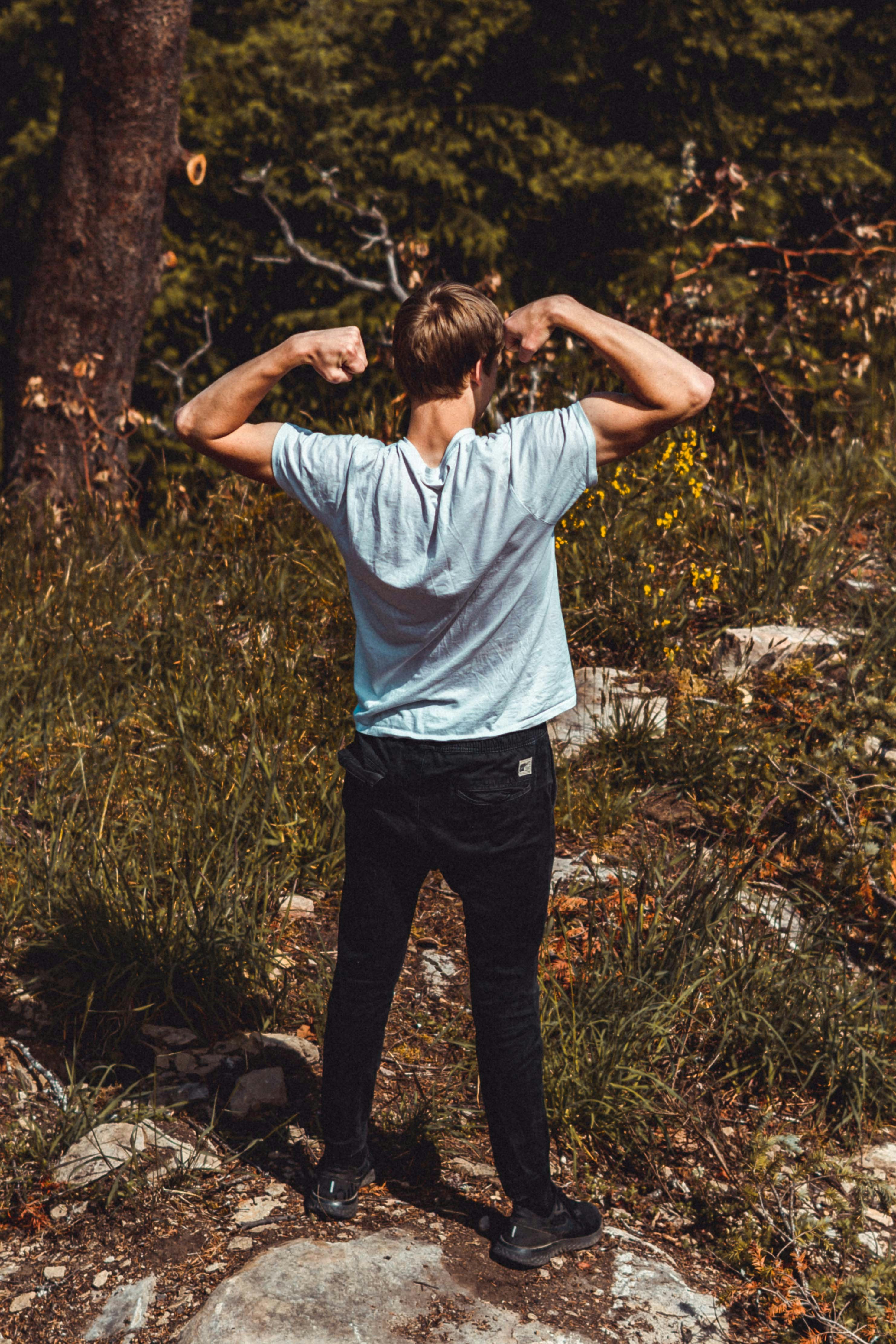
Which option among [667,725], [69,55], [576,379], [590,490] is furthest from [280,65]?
[667,725]

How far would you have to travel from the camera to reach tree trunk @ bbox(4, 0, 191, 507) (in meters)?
6.07

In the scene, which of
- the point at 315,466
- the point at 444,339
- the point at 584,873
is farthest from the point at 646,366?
the point at 584,873

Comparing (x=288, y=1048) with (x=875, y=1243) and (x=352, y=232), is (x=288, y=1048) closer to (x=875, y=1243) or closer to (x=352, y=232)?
(x=875, y=1243)

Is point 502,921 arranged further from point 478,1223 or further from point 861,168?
point 861,168

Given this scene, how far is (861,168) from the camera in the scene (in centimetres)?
697

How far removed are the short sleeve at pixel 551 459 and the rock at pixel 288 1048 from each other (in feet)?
5.54

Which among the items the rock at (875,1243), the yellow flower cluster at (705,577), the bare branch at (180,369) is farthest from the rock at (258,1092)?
the bare branch at (180,369)

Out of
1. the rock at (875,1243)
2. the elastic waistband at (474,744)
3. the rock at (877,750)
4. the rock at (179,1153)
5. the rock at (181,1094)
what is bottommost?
the rock at (179,1153)

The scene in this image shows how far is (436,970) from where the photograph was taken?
11.7ft

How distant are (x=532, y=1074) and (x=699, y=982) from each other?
2.68 feet

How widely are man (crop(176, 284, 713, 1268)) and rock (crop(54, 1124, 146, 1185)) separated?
0.56 m

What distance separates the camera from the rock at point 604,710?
4.32 m

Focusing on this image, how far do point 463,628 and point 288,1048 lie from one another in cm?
146

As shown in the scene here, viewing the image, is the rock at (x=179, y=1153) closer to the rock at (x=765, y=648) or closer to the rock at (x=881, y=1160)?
the rock at (x=881, y=1160)
